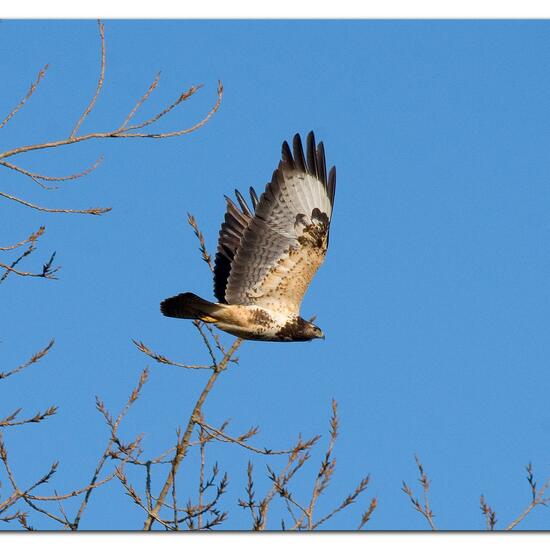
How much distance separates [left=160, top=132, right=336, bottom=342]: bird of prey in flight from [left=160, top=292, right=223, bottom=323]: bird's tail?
0.12 m

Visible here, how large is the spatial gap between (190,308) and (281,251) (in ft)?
2.66

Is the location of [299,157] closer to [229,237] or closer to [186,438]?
[229,237]

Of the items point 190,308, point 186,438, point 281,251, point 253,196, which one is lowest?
point 186,438

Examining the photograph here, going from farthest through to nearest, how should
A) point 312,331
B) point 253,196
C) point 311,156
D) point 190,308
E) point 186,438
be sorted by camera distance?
1. point 253,196
2. point 311,156
3. point 312,331
4. point 190,308
5. point 186,438

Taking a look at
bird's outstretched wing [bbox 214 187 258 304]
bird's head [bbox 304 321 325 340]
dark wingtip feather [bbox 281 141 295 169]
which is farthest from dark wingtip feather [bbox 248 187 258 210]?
bird's head [bbox 304 321 325 340]

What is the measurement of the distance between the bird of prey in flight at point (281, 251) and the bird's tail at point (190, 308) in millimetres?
116

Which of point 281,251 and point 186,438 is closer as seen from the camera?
point 186,438

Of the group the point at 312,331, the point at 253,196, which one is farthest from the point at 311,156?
the point at 312,331

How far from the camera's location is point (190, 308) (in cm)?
686

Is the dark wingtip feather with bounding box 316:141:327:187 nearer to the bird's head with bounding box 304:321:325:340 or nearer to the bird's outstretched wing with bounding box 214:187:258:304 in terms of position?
the bird's outstretched wing with bounding box 214:187:258:304

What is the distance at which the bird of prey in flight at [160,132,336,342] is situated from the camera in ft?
23.6

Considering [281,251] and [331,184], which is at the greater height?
[331,184]
